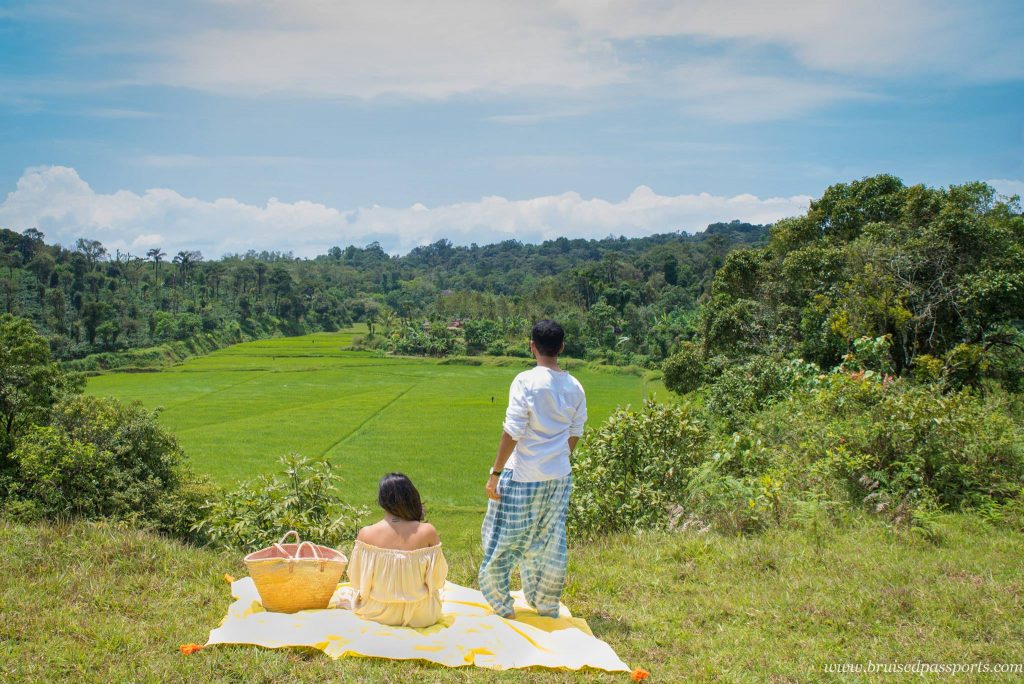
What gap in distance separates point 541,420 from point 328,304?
67299mm

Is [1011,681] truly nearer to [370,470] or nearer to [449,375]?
[370,470]

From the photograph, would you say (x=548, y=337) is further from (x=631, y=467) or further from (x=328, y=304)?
(x=328, y=304)

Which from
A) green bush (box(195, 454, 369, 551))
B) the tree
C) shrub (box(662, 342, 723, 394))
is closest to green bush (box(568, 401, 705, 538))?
green bush (box(195, 454, 369, 551))

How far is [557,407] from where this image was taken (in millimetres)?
3938

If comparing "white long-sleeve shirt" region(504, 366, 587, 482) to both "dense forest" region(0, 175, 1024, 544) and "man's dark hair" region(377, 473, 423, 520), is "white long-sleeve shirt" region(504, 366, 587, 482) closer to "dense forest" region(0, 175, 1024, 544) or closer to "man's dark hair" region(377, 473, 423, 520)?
"man's dark hair" region(377, 473, 423, 520)

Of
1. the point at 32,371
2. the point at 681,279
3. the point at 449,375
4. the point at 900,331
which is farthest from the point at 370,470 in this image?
the point at 681,279

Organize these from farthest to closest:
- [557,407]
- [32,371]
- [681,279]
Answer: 1. [681,279]
2. [32,371]
3. [557,407]

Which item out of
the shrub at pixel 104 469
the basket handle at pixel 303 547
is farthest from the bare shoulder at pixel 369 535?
the shrub at pixel 104 469

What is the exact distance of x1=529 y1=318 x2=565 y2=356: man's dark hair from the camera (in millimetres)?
3930

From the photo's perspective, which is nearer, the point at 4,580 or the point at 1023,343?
the point at 4,580

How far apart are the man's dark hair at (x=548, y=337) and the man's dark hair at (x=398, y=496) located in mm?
988

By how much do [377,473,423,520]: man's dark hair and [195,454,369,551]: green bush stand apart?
2540 mm

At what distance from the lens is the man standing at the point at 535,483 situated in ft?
12.9

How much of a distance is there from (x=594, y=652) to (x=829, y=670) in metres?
1.06
